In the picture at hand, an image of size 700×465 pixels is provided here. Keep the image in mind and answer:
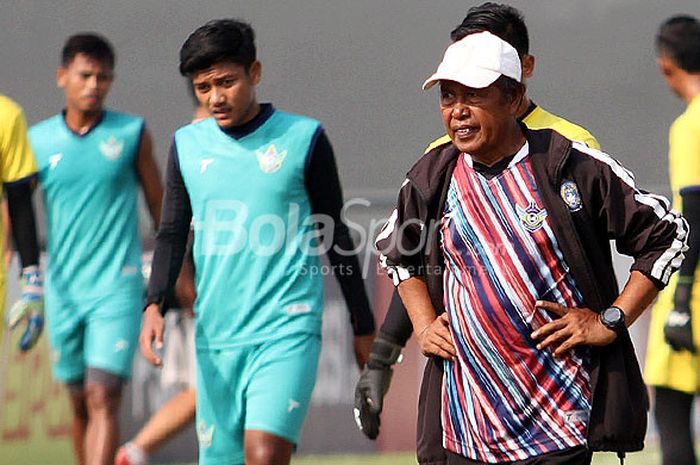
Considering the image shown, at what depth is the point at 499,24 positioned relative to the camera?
17.3ft

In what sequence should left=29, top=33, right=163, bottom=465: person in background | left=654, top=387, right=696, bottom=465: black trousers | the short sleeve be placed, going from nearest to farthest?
1. the short sleeve
2. left=654, top=387, right=696, bottom=465: black trousers
3. left=29, top=33, right=163, bottom=465: person in background

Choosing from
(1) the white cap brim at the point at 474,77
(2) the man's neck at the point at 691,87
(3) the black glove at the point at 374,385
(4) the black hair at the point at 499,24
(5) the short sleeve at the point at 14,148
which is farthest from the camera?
(2) the man's neck at the point at 691,87

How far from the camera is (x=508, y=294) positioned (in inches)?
168

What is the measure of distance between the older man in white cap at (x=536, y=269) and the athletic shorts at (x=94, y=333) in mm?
3573

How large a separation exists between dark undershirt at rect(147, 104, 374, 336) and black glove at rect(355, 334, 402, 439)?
3.33 ft

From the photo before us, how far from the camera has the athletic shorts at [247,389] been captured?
5734mm

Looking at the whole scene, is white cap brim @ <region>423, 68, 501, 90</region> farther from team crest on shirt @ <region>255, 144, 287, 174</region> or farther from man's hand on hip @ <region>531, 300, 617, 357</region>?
team crest on shirt @ <region>255, 144, 287, 174</region>

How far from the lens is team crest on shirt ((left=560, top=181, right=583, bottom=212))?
419 centimetres

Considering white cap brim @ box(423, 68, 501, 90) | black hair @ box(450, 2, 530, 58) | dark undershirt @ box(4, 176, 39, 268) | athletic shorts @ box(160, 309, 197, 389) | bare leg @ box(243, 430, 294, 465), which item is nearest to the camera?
white cap brim @ box(423, 68, 501, 90)

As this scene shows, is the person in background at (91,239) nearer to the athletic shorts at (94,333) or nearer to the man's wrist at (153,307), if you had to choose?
the athletic shorts at (94,333)

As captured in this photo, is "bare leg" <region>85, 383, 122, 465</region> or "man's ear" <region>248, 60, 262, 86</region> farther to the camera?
"bare leg" <region>85, 383, 122, 465</region>

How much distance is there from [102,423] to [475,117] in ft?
12.2

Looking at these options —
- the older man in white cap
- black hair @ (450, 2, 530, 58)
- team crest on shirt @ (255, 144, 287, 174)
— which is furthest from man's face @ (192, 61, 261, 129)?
the older man in white cap

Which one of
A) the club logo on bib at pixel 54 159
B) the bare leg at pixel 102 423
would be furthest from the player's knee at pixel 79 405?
the club logo on bib at pixel 54 159
